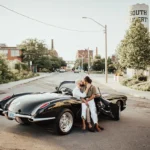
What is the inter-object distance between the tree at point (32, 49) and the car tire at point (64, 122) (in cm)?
5834

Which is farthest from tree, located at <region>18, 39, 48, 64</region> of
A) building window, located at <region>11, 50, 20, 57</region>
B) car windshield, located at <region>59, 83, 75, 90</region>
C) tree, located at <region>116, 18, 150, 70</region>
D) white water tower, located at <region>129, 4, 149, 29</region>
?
car windshield, located at <region>59, 83, 75, 90</region>

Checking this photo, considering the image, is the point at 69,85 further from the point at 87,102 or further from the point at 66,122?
the point at 66,122

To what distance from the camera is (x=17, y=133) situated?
6.70 meters

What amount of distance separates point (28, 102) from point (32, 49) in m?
58.5

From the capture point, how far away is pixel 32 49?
64188mm

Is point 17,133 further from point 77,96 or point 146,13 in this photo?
point 146,13

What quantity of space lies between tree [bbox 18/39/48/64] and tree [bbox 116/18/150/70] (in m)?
40.6

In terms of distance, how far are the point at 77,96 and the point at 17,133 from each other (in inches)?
74.2

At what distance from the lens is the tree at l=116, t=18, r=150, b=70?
2517 centimetres

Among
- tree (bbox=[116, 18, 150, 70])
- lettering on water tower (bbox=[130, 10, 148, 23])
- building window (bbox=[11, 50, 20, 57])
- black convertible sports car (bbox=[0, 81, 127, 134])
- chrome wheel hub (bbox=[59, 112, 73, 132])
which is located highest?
lettering on water tower (bbox=[130, 10, 148, 23])

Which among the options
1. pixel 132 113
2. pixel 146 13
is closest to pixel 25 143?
pixel 132 113

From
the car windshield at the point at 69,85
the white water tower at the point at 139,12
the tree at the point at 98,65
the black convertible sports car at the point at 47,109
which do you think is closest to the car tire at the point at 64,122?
the black convertible sports car at the point at 47,109

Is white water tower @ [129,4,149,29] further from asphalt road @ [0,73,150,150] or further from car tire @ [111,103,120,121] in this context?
asphalt road @ [0,73,150,150]

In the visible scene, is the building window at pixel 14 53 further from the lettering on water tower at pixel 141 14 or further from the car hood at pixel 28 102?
the car hood at pixel 28 102
